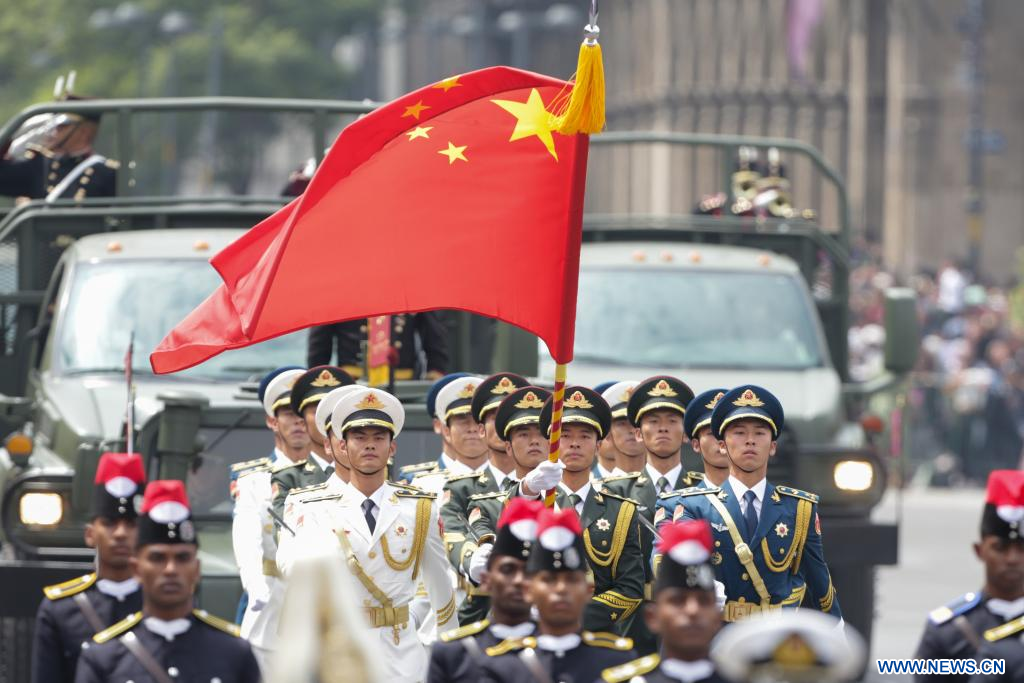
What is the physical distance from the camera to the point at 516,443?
10.9m

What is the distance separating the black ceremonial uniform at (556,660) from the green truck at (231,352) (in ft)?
14.8

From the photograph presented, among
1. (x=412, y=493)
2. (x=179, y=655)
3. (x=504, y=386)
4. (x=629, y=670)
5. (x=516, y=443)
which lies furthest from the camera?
(x=504, y=386)

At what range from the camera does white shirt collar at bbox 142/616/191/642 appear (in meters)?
8.12

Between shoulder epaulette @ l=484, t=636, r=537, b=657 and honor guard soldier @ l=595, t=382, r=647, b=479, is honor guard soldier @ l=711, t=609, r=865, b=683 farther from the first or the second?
honor guard soldier @ l=595, t=382, r=647, b=479

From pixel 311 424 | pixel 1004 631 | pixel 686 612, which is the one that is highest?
pixel 311 424

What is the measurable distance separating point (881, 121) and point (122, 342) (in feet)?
148

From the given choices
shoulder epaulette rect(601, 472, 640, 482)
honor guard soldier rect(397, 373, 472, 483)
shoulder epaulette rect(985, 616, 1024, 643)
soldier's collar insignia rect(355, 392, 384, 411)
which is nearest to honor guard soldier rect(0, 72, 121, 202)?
honor guard soldier rect(397, 373, 472, 483)

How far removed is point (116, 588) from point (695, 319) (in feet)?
26.2

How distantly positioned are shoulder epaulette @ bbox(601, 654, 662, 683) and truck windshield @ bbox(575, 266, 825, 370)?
7.99m

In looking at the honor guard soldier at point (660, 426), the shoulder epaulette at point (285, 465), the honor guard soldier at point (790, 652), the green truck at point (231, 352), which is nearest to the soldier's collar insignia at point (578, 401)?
the honor guard soldier at point (660, 426)

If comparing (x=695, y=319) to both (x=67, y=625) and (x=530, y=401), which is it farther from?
(x=67, y=625)

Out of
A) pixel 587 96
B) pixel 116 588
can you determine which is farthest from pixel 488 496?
pixel 116 588

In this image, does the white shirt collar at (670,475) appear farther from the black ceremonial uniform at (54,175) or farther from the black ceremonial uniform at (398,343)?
the black ceremonial uniform at (54,175)

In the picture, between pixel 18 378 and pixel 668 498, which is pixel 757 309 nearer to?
pixel 18 378
